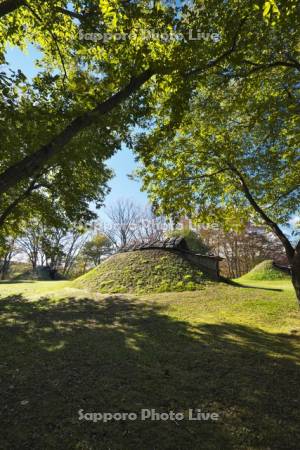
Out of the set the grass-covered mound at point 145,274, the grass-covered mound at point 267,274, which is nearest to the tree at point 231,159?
the grass-covered mound at point 145,274

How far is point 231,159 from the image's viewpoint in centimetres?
793

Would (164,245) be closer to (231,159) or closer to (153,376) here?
(231,159)

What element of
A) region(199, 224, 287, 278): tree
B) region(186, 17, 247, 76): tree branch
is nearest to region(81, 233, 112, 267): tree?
region(199, 224, 287, 278): tree

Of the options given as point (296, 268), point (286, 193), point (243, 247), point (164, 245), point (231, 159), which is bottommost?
point (296, 268)

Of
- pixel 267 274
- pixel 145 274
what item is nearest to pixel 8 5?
pixel 145 274

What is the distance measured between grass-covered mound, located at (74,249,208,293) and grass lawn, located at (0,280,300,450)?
12.7 feet

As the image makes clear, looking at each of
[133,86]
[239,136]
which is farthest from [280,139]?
[133,86]

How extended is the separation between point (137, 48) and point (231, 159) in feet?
14.5

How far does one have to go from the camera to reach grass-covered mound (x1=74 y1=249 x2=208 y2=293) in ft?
42.8

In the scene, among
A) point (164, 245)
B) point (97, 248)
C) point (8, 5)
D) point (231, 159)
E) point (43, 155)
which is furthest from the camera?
point (97, 248)

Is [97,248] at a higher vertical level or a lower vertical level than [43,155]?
higher

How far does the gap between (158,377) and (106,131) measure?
5089mm

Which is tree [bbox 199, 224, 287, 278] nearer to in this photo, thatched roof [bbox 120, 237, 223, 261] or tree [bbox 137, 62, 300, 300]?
thatched roof [bbox 120, 237, 223, 261]

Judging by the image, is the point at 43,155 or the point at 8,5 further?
the point at 8,5
